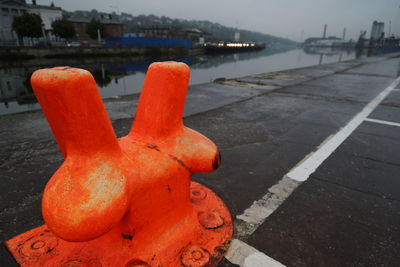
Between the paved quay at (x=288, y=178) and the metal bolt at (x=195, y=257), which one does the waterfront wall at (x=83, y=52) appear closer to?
the paved quay at (x=288, y=178)

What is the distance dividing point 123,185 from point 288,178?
2.22 meters

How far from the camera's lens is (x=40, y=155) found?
3.48 metres

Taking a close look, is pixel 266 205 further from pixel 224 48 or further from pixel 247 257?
pixel 224 48

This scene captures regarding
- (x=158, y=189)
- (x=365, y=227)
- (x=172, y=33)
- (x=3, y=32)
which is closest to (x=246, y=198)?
(x=365, y=227)

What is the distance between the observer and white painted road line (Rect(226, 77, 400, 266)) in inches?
72.2

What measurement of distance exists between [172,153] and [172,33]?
267ft

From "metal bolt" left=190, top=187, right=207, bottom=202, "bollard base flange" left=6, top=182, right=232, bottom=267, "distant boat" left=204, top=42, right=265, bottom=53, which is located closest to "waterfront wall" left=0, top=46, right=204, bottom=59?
"distant boat" left=204, top=42, right=265, bottom=53

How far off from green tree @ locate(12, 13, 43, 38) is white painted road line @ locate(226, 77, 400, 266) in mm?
42828

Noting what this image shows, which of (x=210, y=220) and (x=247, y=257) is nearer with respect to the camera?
(x=247, y=257)

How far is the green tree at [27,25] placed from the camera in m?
34.6

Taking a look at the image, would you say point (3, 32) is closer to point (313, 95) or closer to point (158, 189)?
point (313, 95)

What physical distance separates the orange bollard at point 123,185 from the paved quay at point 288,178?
0.31 metres

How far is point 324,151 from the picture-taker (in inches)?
149

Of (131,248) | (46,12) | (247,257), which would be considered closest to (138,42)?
(46,12)
